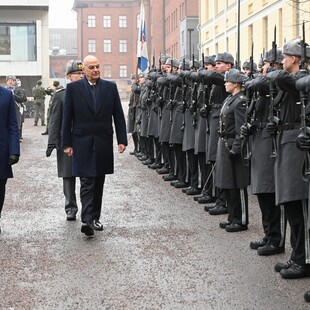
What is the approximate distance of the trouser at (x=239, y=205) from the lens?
9906 mm

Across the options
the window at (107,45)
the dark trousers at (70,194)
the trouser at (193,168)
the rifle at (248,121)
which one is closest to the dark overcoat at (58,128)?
the dark trousers at (70,194)

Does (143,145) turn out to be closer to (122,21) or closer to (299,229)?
(299,229)

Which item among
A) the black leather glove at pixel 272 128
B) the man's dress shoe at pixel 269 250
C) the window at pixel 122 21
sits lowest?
the man's dress shoe at pixel 269 250

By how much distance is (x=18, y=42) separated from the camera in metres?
52.8

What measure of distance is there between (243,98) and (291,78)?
2500mm

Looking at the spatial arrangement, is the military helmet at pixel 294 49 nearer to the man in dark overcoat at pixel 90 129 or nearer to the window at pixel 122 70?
the man in dark overcoat at pixel 90 129

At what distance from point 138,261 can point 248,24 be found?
2954cm

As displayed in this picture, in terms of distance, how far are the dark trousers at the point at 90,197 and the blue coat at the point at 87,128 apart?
0.12m

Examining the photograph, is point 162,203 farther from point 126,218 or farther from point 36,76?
point 36,76

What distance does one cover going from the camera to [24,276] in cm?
759

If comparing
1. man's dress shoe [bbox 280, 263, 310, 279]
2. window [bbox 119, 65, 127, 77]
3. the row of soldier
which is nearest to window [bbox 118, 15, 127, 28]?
window [bbox 119, 65, 127, 77]

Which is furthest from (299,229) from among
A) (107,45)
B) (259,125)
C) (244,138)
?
(107,45)

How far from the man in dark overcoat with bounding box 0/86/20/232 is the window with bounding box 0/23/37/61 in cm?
4309

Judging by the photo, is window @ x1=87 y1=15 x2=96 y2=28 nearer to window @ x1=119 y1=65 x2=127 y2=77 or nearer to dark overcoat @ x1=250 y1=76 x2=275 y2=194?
window @ x1=119 y1=65 x2=127 y2=77
